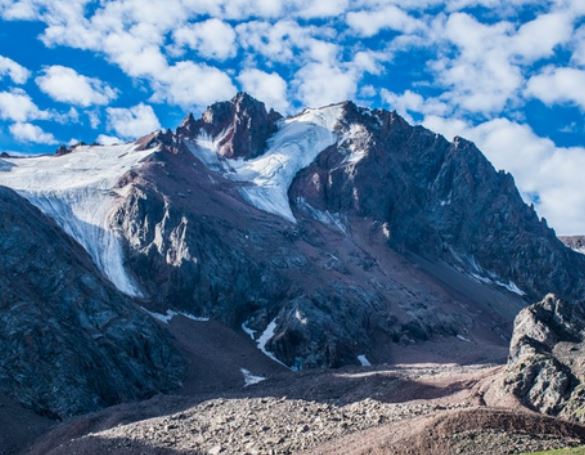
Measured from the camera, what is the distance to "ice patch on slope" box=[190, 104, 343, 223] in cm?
16275

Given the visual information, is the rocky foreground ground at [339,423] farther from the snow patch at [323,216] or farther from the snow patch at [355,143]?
the snow patch at [355,143]

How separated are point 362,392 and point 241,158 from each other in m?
127

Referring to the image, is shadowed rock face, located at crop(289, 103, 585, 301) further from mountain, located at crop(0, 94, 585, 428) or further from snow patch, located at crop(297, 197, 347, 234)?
snow patch, located at crop(297, 197, 347, 234)

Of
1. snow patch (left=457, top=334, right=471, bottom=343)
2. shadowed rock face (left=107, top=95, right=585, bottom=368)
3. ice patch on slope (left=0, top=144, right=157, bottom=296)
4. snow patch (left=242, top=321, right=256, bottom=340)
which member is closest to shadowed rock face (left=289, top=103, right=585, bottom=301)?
shadowed rock face (left=107, top=95, right=585, bottom=368)

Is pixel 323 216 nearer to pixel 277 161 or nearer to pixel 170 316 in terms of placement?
pixel 277 161

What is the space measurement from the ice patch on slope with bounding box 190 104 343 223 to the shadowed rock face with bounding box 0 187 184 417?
59.3 meters

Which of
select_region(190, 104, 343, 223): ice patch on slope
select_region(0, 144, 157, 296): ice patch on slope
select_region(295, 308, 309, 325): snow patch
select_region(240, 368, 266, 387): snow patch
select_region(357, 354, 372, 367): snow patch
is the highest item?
select_region(190, 104, 343, 223): ice patch on slope

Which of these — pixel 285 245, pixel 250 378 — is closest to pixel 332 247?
pixel 285 245

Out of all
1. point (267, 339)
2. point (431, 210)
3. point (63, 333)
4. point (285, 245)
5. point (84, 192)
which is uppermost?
point (431, 210)

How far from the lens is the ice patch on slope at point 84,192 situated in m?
121

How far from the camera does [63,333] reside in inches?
3273

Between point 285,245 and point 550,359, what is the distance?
84.2m

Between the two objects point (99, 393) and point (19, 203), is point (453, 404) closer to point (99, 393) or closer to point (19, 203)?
point (99, 393)

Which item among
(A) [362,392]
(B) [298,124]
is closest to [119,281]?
(A) [362,392]
